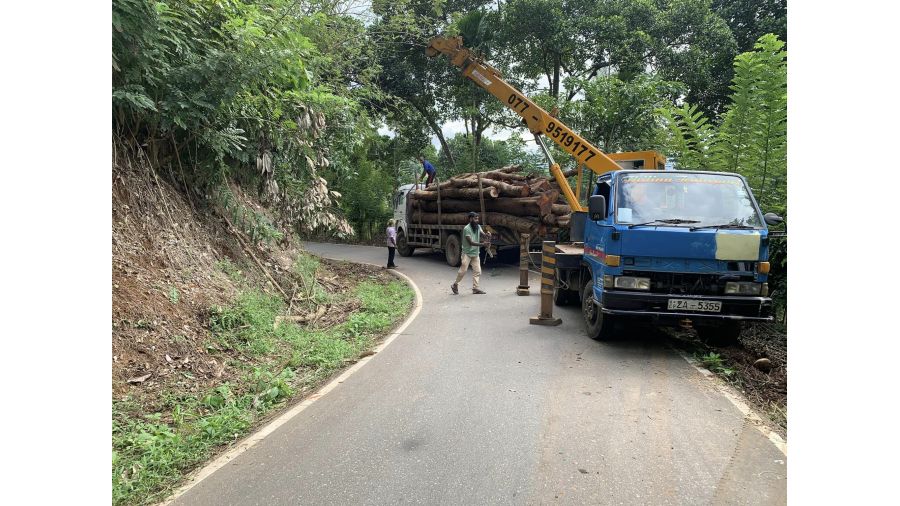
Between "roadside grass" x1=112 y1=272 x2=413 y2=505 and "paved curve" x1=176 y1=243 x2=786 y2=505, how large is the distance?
0.36 metres

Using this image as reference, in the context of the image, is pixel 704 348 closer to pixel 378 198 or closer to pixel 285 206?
pixel 285 206

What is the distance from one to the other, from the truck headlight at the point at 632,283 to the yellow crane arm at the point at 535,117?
166 inches

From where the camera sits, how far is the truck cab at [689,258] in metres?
6.05

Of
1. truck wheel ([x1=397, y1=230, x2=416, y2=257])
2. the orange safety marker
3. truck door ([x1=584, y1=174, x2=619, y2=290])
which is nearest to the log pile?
truck wheel ([x1=397, y1=230, x2=416, y2=257])

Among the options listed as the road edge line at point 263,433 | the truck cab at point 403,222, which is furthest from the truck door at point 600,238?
the truck cab at point 403,222

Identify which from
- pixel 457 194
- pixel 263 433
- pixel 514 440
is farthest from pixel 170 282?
pixel 457 194

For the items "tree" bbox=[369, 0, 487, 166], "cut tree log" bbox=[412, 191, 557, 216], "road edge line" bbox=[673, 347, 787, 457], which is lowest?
"road edge line" bbox=[673, 347, 787, 457]

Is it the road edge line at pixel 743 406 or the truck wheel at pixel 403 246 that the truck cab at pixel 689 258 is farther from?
the truck wheel at pixel 403 246

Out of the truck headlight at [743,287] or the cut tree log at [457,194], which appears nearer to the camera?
the truck headlight at [743,287]

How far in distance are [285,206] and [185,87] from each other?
367 centimetres

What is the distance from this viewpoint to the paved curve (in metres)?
3.31

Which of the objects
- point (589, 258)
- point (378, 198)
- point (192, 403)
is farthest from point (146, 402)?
point (378, 198)

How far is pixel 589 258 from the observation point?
7.56 metres

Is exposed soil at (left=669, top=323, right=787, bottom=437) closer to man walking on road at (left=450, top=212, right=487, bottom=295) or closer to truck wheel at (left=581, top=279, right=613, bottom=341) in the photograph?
truck wheel at (left=581, top=279, right=613, bottom=341)
